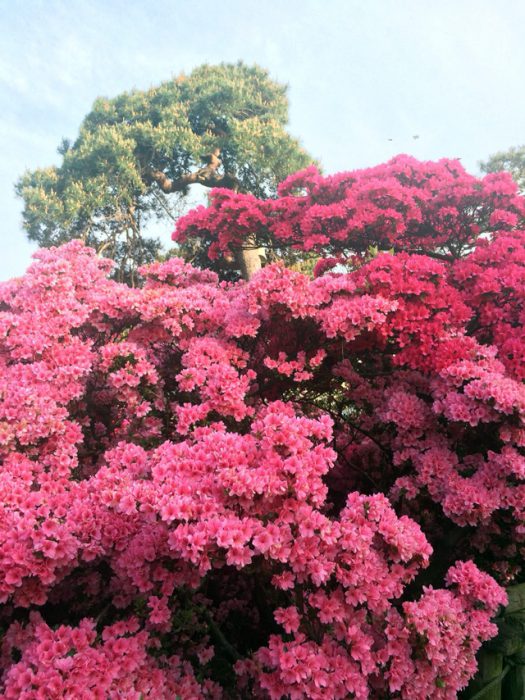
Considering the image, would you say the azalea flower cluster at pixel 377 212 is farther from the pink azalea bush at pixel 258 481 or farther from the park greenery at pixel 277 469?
the pink azalea bush at pixel 258 481

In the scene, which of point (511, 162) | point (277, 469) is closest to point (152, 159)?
point (511, 162)

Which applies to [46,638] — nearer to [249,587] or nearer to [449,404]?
[249,587]

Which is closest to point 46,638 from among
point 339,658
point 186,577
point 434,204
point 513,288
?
point 186,577

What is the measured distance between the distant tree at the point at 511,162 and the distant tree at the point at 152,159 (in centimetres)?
691

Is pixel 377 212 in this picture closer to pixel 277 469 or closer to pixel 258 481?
pixel 277 469

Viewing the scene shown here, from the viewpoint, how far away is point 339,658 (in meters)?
2.35

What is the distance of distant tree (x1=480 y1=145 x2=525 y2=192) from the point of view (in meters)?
16.3

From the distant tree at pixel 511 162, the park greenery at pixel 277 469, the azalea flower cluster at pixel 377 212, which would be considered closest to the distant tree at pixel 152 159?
the distant tree at pixel 511 162

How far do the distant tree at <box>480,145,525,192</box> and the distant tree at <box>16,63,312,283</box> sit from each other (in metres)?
6.91

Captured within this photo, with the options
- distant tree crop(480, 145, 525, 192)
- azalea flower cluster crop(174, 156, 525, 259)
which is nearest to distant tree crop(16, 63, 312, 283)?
distant tree crop(480, 145, 525, 192)

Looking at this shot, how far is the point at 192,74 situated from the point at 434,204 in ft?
56.5

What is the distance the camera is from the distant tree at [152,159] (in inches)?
680

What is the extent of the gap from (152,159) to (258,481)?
61.8ft

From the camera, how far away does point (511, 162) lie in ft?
54.6
